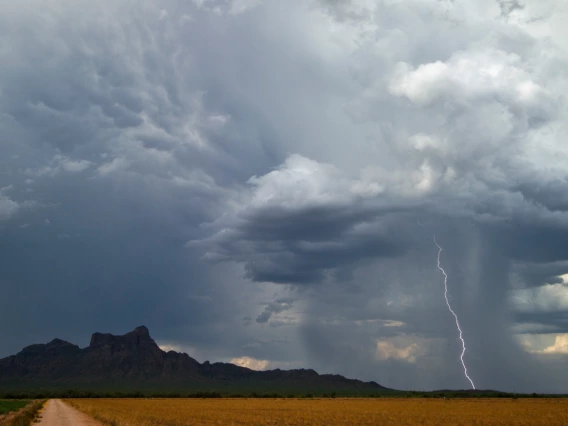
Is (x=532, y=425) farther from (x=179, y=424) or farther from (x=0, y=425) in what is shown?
(x=0, y=425)

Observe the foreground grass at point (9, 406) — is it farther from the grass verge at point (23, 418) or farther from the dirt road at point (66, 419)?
the dirt road at point (66, 419)

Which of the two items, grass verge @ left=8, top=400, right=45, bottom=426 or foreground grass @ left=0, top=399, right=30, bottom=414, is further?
foreground grass @ left=0, top=399, right=30, bottom=414

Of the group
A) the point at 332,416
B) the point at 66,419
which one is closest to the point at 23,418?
the point at 66,419

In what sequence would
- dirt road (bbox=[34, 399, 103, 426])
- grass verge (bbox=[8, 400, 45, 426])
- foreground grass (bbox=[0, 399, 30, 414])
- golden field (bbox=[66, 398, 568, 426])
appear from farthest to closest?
foreground grass (bbox=[0, 399, 30, 414])
golden field (bbox=[66, 398, 568, 426])
dirt road (bbox=[34, 399, 103, 426])
grass verge (bbox=[8, 400, 45, 426])

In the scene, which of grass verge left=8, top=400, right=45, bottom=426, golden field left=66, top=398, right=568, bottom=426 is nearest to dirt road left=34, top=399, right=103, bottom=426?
grass verge left=8, top=400, right=45, bottom=426

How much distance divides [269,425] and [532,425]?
87.2 ft

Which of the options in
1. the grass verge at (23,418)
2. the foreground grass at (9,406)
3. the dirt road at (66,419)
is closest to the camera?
the grass verge at (23,418)

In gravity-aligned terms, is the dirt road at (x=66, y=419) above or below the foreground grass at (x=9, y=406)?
below

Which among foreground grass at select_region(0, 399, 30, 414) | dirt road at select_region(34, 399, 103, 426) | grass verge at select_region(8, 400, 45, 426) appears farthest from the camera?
foreground grass at select_region(0, 399, 30, 414)

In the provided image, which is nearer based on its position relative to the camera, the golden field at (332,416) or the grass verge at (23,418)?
the grass verge at (23,418)

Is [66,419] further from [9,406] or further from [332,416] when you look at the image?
[9,406]

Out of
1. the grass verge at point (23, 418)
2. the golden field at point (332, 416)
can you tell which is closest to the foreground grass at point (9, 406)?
the golden field at point (332, 416)

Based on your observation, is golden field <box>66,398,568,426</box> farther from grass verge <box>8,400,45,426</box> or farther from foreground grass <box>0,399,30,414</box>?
foreground grass <box>0,399,30,414</box>

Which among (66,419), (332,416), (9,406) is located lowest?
(66,419)
